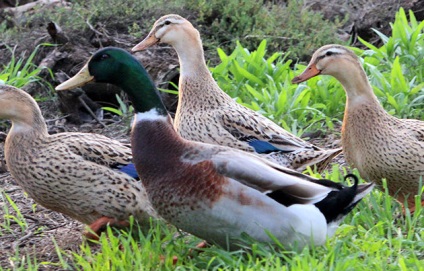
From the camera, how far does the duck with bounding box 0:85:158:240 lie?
5137 millimetres

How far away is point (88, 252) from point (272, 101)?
9.02 feet

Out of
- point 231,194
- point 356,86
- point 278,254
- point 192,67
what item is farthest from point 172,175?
point 192,67

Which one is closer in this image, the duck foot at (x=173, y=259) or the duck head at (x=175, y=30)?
the duck foot at (x=173, y=259)

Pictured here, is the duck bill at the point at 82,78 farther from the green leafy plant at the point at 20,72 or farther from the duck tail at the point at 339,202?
the green leafy plant at the point at 20,72

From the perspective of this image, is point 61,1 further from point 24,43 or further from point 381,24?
point 381,24

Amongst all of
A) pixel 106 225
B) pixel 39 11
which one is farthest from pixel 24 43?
pixel 106 225

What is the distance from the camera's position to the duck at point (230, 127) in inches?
236

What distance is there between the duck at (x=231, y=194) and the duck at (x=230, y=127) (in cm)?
127

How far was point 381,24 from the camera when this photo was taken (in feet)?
28.6

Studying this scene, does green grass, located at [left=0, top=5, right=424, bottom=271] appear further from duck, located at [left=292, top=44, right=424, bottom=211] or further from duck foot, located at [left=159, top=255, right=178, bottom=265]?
duck, located at [left=292, top=44, right=424, bottom=211]

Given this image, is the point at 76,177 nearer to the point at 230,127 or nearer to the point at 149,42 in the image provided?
the point at 230,127

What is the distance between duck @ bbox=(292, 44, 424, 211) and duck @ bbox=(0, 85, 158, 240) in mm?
1255

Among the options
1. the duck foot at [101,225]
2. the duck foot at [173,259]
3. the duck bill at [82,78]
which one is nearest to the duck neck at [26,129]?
the duck bill at [82,78]

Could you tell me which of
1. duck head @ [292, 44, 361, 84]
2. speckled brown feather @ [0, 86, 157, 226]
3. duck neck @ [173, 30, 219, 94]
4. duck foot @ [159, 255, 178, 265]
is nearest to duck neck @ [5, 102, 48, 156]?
speckled brown feather @ [0, 86, 157, 226]
